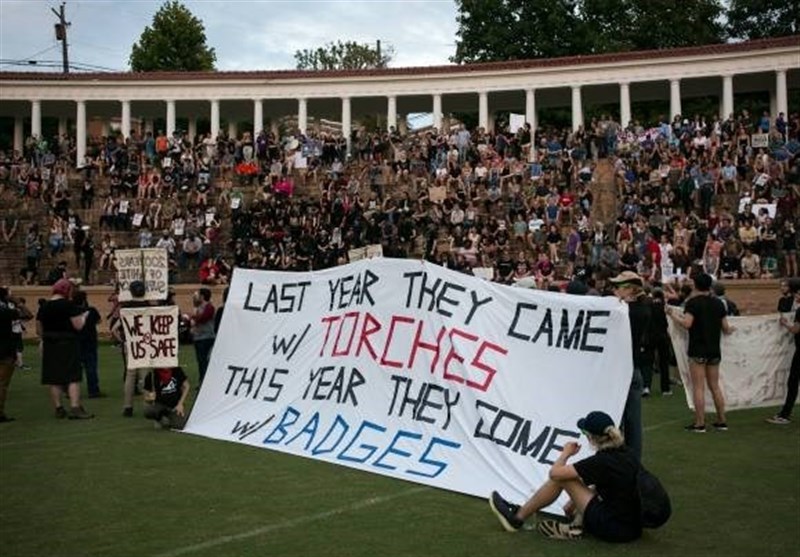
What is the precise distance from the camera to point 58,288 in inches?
573

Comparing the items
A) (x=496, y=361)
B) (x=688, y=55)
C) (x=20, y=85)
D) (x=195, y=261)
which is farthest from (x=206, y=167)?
(x=496, y=361)

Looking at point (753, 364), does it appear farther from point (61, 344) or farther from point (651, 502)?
point (61, 344)

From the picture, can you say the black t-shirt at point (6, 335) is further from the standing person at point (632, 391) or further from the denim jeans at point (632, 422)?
the denim jeans at point (632, 422)

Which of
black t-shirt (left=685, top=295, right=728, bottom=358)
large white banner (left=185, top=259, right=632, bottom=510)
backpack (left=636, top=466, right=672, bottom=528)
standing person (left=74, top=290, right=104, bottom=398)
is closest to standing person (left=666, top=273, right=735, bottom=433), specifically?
black t-shirt (left=685, top=295, right=728, bottom=358)

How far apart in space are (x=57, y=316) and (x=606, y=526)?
9104mm

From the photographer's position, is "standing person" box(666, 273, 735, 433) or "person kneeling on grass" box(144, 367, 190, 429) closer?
"standing person" box(666, 273, 735, 433)

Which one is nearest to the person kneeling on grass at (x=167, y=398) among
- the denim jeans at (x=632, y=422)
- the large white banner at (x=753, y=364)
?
Answer: the denim jeans at (x=632, y=422)

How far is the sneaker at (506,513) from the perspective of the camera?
809 centimetres

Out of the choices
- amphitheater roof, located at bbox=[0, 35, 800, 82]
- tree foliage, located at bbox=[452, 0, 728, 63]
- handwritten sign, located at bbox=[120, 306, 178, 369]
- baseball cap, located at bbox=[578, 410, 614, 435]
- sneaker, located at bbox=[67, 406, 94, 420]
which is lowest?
sneaker, located at bbox=[67, 406, 94, 420]

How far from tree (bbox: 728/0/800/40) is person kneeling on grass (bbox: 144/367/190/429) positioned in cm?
5619

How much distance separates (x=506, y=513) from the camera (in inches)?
321

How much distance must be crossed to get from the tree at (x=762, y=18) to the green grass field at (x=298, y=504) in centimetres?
5469

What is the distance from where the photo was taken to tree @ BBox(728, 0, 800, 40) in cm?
6194

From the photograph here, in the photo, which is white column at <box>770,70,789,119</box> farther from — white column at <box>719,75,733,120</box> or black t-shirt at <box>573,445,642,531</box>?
black t-shirt at <box>573,445,642,531</box>
